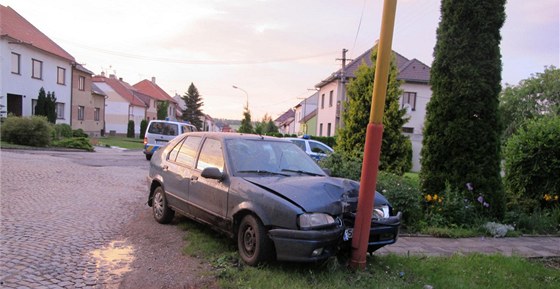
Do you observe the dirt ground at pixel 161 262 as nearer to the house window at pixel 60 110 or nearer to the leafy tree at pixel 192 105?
the house window at pixel 60 110

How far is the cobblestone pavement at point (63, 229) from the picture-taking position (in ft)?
14.5

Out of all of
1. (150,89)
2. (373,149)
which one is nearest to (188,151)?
(373,149)

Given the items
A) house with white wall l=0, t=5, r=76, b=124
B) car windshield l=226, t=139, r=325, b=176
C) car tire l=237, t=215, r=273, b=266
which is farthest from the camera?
house with white wall l=0, t=5, r=76, b=124

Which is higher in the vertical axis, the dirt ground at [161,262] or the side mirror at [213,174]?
the side mirror at [213,174]

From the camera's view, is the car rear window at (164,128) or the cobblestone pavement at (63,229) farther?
the car rear window at (164,128)

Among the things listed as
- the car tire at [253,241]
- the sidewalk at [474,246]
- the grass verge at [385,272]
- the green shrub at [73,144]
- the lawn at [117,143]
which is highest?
the car tire at [253,241]

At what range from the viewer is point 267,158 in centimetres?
577

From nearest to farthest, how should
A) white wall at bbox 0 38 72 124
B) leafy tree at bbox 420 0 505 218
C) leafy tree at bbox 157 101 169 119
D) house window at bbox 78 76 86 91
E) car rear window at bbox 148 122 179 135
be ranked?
1. leafy tree at bbox 420 0 505 218
2. car rear window at bbox 148 122 179 135
3. white wall at bbox 0 38 72 124
4. house window at bbox 78 76 86 91
5. leafy tree at bbox 157 101 169 119

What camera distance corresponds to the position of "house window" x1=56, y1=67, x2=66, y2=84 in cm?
3335

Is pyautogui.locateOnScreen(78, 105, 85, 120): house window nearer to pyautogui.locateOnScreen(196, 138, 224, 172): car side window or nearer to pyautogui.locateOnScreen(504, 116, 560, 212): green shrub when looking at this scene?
pyautogui.locateOnScreen(196, 138, 224, 172): car side window

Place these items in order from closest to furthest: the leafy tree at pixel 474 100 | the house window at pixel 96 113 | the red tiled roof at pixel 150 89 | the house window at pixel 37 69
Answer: the leafy tree at pixel 474 100 → the house window at pixel 37 69 → the house window at pixel 96 113 → the red tiled roof at pixel 150 89

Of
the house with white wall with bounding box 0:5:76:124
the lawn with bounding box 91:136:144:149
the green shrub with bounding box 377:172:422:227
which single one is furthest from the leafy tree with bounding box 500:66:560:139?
the house with white wall with bounding box 0:5:76:124

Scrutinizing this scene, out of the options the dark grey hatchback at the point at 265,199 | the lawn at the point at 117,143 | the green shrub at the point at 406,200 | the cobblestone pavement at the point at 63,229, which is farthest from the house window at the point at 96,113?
the green shrub at the point at 406,200

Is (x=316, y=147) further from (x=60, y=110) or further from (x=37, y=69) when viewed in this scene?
(x=60, y=110)
